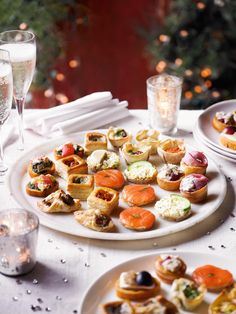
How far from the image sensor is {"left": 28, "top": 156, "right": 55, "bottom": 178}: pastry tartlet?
Result: 6.23 ft

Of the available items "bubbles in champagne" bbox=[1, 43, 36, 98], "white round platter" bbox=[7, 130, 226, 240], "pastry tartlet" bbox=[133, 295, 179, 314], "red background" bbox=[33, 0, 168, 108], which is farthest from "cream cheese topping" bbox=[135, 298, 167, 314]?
"red background" bbox=[33, 0, 168, 108]

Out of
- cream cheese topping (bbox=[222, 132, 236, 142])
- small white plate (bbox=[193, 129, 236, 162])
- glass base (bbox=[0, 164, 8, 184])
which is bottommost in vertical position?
glass base (bbox=[0, 164, 8, 184])


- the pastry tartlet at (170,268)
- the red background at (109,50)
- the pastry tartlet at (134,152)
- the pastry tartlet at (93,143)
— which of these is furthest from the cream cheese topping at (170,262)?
the red background at (109,50)

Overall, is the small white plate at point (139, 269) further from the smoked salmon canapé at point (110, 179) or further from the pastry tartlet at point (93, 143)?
the pastry tartlet at point (93, 143)

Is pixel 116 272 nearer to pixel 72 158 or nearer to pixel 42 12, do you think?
pixel 72 158

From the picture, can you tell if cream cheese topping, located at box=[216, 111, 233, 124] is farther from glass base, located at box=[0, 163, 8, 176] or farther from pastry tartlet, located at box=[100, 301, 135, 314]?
pastry tartlet, located at box=[100, 301, 135, 314]

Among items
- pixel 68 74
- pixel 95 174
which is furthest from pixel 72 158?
pixel 68 74

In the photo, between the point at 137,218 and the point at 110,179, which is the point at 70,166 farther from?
the point at 137,218

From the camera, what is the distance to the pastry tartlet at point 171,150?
6.41ft

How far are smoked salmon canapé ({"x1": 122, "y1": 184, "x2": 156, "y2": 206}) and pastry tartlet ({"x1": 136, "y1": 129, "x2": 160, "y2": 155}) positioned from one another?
26 centimetres

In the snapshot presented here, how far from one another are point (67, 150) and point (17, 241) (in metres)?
0.59

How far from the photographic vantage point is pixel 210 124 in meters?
2.22

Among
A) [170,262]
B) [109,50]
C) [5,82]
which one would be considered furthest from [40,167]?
[109,50]

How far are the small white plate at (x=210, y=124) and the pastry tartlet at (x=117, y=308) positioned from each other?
821 millimetres
